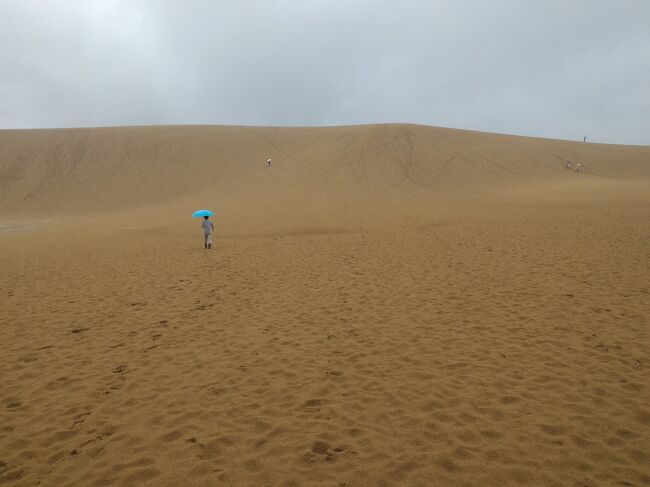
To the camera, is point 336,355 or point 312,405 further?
point 336,355

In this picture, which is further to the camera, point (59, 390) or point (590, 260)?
point (590, 260)

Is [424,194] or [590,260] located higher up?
[424,194]

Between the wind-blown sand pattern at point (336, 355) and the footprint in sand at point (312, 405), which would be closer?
the wind-blown sand pattern at point (336, 355)

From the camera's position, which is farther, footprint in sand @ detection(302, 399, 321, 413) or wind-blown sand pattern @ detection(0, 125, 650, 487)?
footprint in sand @ detection(302, 399, 321, 413)

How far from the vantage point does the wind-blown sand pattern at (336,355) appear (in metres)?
3.57

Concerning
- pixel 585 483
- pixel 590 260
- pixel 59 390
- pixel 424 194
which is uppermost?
pixel 424 194

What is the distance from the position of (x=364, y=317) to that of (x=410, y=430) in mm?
3295

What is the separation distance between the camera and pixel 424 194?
28141 mm

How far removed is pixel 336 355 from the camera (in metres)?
5.73

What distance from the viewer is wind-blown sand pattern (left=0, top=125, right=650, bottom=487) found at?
3.57 m

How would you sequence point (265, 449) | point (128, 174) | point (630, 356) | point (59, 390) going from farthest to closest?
point (128, 174) < point (630, 356) < point (59, 390) < point (265, 449)

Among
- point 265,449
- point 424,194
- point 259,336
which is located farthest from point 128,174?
point 265,449

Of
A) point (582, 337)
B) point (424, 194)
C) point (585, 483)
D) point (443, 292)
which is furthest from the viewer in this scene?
point (424, 194)

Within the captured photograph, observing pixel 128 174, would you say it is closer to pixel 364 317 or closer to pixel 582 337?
pixel 364 317
